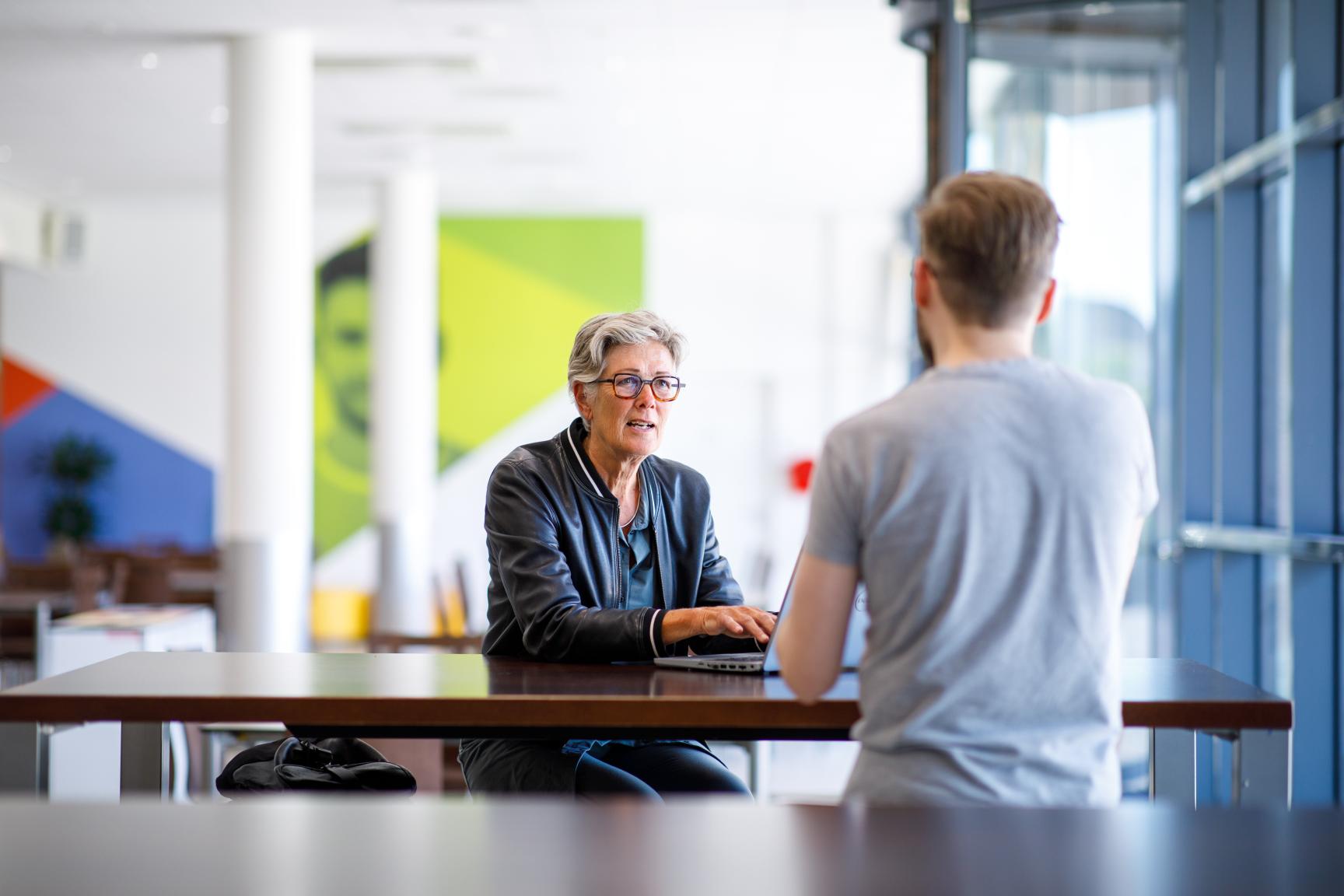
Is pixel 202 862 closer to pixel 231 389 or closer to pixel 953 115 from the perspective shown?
pixel 953 115

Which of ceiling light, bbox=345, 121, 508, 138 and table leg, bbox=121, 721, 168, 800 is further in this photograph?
ceiling light, bbox=345, 121, 508, 138

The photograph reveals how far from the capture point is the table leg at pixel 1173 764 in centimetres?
212

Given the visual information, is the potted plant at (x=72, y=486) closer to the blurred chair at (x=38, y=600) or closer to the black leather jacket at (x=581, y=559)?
the blurred chair at (x=38, y=600)

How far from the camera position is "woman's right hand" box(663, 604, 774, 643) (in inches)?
85.7

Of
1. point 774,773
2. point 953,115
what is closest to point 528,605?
point 953,115

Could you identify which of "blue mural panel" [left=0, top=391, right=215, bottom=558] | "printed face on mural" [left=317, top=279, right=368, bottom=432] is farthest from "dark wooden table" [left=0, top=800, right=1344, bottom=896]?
"blue mural panel" [left=0, top=391, right=215, bottom=558]

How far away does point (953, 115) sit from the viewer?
16.0ft

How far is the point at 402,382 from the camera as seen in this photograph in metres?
11.4

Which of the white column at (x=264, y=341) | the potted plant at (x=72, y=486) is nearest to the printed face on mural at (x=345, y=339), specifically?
the potted plant at (x=72, y=486)

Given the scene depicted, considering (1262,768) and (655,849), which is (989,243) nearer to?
(655,849)

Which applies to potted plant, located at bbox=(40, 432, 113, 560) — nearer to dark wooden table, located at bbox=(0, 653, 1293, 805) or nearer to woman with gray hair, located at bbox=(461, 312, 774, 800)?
woman with gray hair, located at bbox=(461, 312, 774, 800)

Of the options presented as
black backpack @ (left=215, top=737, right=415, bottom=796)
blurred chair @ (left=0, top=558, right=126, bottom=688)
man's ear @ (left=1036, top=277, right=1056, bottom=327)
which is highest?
man's ear @ (left=1036, top=277, right=1056, bottom=327)

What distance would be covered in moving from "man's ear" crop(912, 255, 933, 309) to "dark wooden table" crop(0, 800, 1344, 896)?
0.57 metres

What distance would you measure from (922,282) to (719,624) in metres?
0.79
